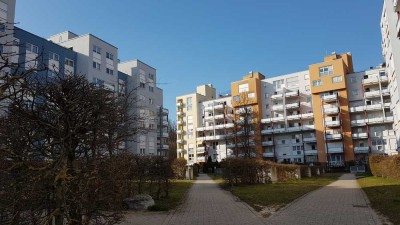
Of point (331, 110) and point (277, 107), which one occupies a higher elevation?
point (277, 107)

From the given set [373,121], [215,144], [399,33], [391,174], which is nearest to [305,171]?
[391,174]

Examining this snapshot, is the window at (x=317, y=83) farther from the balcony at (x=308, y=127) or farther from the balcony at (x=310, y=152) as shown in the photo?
the balcony at (x=310, y=152)

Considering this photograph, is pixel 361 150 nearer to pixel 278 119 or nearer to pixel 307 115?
pixel 307 115

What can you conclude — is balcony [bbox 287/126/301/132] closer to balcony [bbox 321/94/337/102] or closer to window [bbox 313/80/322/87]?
balcony [bbox 321/94/337/102]

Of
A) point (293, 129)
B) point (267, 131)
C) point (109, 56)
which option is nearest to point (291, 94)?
point (293, 129)

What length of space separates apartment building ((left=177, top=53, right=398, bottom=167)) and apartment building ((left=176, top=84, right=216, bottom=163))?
14415 mm

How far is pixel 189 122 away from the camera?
102688 mm

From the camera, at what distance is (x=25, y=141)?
549cm

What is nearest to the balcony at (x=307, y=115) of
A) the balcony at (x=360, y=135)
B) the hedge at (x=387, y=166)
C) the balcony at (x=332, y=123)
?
the balcony at (x=332, y=123)

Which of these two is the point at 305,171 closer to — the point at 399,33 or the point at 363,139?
the point at 399,33

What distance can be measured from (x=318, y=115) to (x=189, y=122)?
39689mm

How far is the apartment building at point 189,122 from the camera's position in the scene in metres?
101

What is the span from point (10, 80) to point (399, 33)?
1582 inches

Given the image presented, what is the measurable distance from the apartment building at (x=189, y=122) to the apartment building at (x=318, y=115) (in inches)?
568
